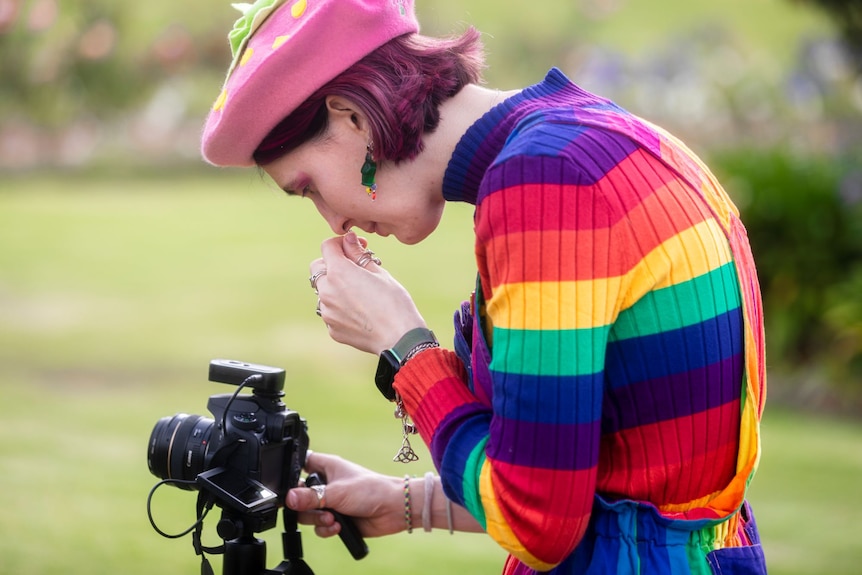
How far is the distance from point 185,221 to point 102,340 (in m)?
2.67

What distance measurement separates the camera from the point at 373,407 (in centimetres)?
609

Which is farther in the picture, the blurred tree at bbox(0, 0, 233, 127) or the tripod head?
the blurred tree at bbox(0, 0, 233, 127)

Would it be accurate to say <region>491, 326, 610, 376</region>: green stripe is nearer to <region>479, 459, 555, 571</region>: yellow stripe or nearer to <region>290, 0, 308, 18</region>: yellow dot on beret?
<region>479, 459, 555, 571</region>: yellow stripe

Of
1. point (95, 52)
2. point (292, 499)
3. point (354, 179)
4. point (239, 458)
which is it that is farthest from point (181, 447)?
point (95, 52)

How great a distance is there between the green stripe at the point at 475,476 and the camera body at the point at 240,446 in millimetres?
547

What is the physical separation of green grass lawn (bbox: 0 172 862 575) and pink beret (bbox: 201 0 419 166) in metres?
2.65

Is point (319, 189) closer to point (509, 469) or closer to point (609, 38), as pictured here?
point (509, 469)

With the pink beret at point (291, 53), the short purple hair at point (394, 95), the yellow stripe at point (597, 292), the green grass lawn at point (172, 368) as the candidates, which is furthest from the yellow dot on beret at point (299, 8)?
the green grass lawn at point (172, 368)

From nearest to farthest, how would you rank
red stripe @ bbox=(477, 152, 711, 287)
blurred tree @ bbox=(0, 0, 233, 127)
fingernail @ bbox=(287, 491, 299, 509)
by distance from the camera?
red stripe @ bbox=(477, 152, 711, 287), fingernail @ bbox=(287, 491, 299, 509), blurred tree @ bbox=(0, 0, 233, 127)

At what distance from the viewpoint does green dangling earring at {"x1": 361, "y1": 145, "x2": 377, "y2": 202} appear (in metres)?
1.38

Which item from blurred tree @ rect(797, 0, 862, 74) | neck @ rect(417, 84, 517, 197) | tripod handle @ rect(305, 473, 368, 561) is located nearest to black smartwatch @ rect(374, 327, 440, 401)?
neck @ rect(417, 84, 517, 197)

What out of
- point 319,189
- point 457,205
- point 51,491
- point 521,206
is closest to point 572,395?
point 521,206

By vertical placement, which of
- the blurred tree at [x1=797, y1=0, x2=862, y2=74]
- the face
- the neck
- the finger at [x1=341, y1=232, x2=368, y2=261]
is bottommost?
the finger at [x1=341, y1=232, x2=368, y2=261]

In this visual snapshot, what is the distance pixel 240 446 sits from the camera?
173 cm
